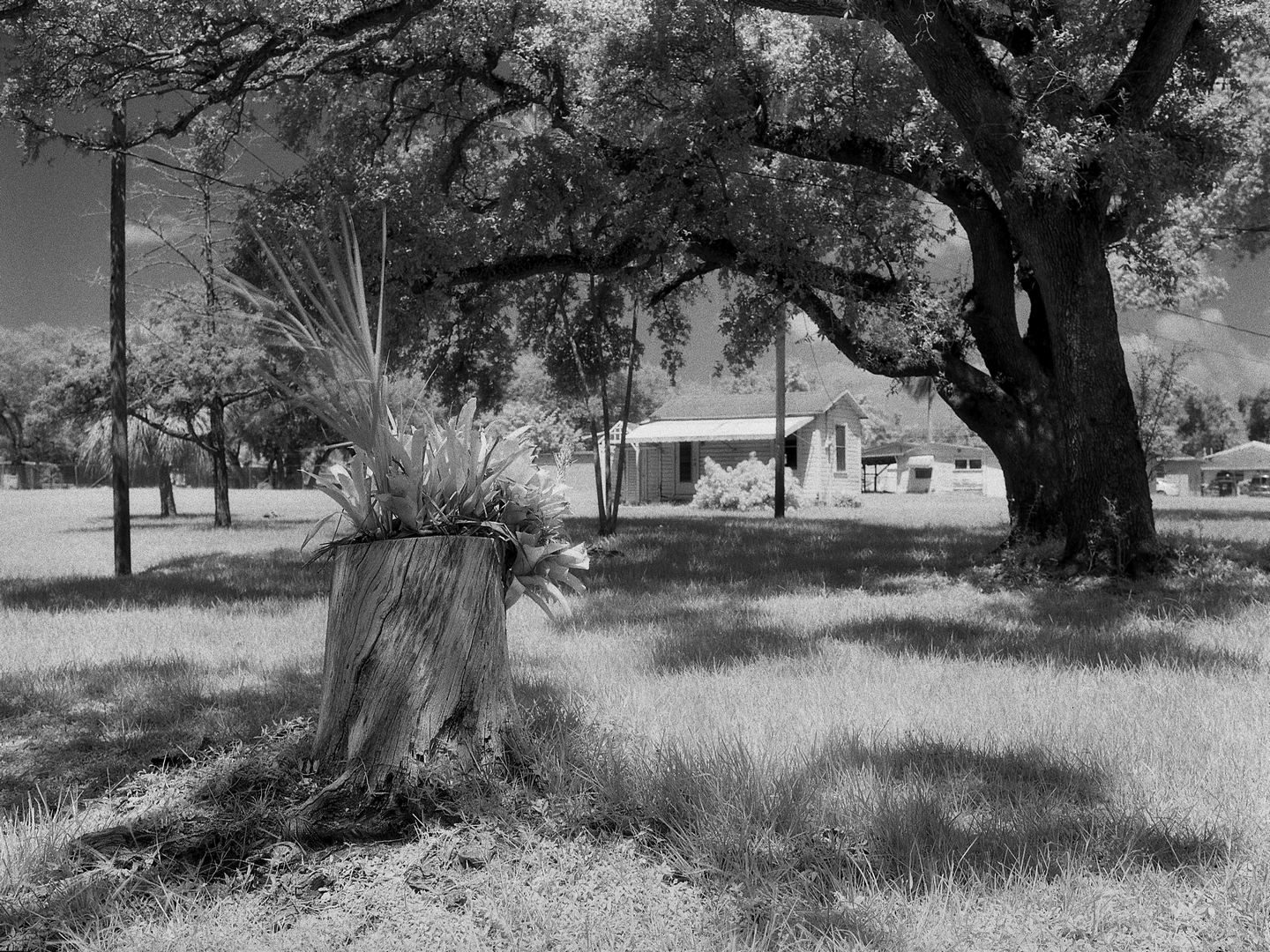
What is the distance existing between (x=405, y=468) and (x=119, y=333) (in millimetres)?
11180

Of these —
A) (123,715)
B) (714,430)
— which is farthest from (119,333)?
(714,430)

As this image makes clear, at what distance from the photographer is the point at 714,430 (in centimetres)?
3928

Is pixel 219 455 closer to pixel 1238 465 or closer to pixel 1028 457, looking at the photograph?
pixel 1028 457

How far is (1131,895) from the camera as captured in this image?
8.87ft

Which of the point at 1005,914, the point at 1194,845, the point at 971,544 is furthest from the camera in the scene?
the point at 971,544

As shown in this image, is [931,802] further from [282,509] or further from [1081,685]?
[282,509]

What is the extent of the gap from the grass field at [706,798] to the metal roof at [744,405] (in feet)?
109

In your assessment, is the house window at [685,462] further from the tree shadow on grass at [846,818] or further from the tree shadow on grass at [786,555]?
the tree shadow on grass at [846,818]

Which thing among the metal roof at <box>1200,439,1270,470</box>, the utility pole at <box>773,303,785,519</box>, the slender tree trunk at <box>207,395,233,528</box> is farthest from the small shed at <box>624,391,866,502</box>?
the metal roof at <box>1200,439,1270,470</box>

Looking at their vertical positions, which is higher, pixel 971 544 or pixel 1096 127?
pixel 1096 127

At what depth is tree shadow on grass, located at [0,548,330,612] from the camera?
33.5 ft

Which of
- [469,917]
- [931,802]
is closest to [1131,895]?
[931,802]

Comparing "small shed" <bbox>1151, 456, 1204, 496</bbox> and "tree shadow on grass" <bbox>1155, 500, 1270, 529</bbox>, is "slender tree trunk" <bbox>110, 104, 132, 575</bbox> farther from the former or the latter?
"small shed" <bbox>1151, 456, 1204, 496</bbox>

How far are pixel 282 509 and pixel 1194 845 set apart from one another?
1436 inches
